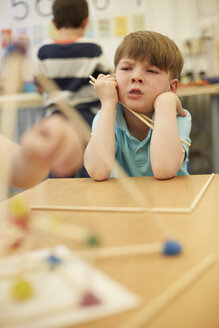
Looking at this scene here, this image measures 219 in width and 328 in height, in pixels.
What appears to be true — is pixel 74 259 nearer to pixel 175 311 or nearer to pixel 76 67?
pixel 175 311

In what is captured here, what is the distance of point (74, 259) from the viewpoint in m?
0.35

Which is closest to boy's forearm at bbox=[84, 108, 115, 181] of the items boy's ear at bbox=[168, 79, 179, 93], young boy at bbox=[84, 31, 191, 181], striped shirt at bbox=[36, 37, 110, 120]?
young boy at bbox=[84, 31, 191, 181]

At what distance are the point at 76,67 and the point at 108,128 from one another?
596 millimetres

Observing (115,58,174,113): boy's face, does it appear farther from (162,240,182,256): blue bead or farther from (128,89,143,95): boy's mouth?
(162,240,182,256): blue bead

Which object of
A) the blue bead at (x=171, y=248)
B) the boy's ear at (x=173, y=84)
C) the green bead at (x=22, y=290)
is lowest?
the blue bead at (x=171, y=248)

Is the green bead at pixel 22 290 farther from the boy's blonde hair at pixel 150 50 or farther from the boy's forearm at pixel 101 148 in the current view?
the boy's blonde hair at pixel 150 50

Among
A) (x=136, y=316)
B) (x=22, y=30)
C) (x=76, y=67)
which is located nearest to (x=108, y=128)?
(x=76, y=67)

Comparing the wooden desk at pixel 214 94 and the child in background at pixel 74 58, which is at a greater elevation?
the child in background at pixel 74 58

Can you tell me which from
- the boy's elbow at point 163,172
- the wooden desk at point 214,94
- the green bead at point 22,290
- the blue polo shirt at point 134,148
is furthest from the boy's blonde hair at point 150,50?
the wooden desk at point 214,94

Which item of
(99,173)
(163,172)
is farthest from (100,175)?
(163,172)

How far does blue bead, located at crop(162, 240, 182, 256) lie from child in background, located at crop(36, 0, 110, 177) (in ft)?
3.35

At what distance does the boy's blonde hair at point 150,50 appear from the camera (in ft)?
3.36

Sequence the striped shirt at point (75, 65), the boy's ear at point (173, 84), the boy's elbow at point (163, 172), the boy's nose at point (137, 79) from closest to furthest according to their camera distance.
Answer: the boy's elbow at point (163, 172)
the boy's nose at point (137, 79)
the boy's ear at point (173, 84)
the striped shirt at point (75, 65)

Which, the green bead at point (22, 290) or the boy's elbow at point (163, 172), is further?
the boy's elbow at point (163, 172)
